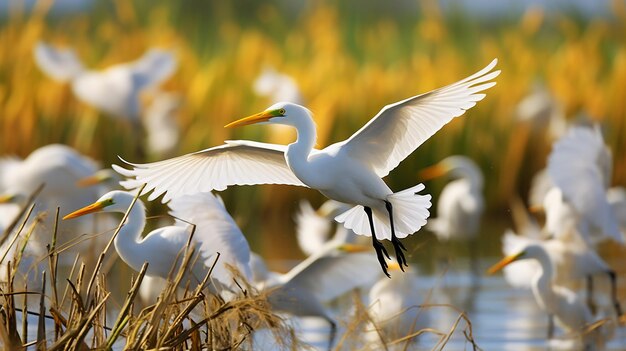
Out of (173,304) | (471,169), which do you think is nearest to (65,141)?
(471,169)

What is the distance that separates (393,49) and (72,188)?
33.9 feet

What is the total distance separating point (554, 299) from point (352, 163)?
2852mm

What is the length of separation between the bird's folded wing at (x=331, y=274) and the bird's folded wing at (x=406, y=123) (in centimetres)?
171

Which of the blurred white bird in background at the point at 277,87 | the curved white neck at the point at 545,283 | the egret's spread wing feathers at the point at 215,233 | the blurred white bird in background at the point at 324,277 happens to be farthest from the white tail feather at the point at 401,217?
the blurred white bird in background at the point at 277,87

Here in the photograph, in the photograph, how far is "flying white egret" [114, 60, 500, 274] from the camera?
4559mm

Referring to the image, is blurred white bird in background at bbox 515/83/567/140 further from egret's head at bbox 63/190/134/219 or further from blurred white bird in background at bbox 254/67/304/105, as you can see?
egret's head at bbox 63/190/134/219

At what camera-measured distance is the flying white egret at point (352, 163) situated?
4559mm

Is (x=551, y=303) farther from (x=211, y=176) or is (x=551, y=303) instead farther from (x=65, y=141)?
(x=65, y=141)

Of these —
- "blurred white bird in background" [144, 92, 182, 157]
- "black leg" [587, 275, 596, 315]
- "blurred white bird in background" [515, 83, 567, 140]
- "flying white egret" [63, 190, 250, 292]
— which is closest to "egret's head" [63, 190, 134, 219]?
"flying white egret" [63, 190, 250, 292]

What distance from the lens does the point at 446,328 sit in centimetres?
707

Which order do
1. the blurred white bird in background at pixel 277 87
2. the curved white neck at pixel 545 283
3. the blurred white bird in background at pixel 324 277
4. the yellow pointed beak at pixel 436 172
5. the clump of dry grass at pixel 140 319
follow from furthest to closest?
1. the blurred white bird in background at pixel 277 87
2. the yellow pointed beak at pixel 436 172
3. the curved white neck at pixel 545 283
4. the blurred white bird in background at pixel 324 277
5. the clump of dry grass at pixel 140 319

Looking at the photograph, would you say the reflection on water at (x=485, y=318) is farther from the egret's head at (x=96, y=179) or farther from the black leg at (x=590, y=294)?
the egret's head at (x=96, y=179)

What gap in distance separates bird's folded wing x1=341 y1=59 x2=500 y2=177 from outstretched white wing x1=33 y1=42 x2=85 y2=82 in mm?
8488

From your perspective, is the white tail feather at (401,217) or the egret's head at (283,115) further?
the white tail feather at (401,217)
